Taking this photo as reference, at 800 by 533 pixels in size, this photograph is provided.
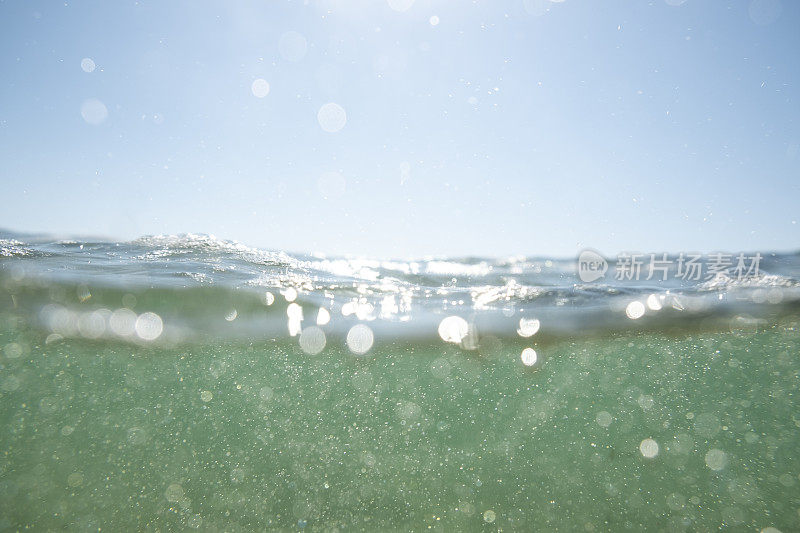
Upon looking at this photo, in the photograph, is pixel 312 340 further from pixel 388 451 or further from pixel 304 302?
pixel 388 451

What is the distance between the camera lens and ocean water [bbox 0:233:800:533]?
5.36 meters

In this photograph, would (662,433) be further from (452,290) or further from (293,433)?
(293,433)

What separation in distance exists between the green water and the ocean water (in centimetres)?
3

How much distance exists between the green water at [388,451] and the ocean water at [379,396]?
3 centimetres

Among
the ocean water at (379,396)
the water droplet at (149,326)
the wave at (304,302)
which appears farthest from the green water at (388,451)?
the wave at (304,302)

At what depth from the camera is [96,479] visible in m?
5.41

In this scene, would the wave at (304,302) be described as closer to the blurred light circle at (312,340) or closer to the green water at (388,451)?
the blurred light circle at (312,340)

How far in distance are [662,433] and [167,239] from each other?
10572 millimetres

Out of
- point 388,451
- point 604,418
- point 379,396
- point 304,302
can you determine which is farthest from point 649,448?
point 304,302

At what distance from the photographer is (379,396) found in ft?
24.5

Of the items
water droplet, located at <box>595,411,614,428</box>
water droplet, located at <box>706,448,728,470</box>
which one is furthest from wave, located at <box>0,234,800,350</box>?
water droplet, located at <box>706,448,728,470</box>

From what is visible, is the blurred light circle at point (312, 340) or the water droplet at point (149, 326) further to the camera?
the blurred light circle at point (312, 340)

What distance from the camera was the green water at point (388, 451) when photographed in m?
5.23

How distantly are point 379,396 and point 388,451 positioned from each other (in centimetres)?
133
